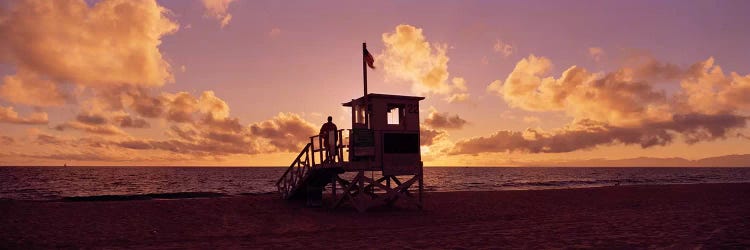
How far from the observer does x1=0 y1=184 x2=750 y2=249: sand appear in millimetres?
12398

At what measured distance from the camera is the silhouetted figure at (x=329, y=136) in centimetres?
2067

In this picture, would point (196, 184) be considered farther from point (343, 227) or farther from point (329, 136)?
point (343, 227)

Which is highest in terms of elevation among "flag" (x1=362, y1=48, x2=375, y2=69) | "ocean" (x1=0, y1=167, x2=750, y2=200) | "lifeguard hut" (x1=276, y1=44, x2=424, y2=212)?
"flag" (x1=362, y1=48, x2=375, y2=69)

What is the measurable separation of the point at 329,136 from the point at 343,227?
525 centimetres

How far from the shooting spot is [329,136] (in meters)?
20.8

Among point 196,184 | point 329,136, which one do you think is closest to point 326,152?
point 329,136

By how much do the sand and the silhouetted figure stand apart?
2.48 m

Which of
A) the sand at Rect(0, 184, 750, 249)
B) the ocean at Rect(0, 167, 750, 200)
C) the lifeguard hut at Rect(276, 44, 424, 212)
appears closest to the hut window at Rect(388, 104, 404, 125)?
the lifeguard hut at Rect(276, 44, 424, 212)

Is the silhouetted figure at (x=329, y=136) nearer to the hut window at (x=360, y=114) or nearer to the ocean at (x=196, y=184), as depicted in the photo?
the hut window at (x=360, y=114)

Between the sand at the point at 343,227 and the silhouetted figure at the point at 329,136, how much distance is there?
2.48 meters

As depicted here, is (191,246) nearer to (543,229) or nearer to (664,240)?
(543,229)

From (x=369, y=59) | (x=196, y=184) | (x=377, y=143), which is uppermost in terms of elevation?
(x=369, y=59)

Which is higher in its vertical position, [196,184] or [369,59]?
[369,59]

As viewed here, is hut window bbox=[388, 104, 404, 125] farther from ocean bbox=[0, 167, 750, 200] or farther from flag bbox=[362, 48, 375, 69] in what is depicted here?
ocean bbox=[0, 167, 750, 200]
